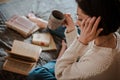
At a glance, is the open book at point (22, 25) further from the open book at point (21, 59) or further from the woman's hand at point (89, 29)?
the woman's hand at point (89, 29)

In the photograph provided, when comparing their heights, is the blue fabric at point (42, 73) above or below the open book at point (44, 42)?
above

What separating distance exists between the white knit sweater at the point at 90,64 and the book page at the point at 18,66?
0.97 ft

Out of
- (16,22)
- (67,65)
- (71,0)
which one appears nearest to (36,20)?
(16,22)

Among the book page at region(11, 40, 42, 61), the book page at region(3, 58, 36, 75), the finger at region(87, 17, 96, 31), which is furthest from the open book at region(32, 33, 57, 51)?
the finger at region(87, 17, 96, 31)

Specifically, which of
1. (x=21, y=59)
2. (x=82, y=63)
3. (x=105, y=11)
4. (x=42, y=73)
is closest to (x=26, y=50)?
(x=21, y=59)

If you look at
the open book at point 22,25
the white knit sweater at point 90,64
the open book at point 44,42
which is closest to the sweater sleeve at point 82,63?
the white knit sweater at point 90,64

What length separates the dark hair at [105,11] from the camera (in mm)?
1009

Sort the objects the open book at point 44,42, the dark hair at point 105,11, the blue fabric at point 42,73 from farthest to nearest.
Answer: the open book at point 44,42, the blue fabric at point 42,73, the dark hair at point 105,11

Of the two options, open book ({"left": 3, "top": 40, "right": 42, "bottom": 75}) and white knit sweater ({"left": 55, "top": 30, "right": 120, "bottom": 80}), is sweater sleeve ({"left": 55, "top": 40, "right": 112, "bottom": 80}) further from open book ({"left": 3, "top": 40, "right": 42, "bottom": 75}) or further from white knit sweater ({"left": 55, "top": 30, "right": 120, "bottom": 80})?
open book ({"left": 3, "top": 40, "right": 42, "bottom": 75})

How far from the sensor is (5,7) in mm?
1885

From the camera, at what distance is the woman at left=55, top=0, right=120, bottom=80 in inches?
40.3

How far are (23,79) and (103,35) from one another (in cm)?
58

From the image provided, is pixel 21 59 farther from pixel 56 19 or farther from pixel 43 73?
pixel 56 19

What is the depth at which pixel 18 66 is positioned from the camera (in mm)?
1414
